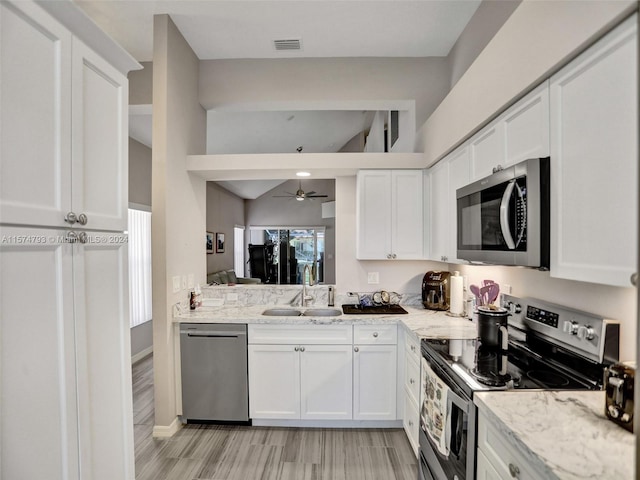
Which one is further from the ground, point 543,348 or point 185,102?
point 185,102

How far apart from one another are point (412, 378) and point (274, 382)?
108 centimetres

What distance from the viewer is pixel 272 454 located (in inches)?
87.2

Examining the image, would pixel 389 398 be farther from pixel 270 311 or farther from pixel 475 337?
pixel 270 311

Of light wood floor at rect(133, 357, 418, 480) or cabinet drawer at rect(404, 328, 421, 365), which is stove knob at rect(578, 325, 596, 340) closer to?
cabinet drawer at rect(404, 328, 421, 365)

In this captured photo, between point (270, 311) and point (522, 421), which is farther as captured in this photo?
point (270, 311)

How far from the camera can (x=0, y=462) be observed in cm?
82

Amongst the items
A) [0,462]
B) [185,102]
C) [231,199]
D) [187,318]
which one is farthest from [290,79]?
[231,199]

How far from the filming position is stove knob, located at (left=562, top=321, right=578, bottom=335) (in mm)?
1354

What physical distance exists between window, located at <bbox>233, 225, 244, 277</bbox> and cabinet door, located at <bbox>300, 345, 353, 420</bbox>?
5437 millimetres

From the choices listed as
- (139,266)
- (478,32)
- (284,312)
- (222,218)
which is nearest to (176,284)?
(284,312)

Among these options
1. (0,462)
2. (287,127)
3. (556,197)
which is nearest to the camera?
(0,462)

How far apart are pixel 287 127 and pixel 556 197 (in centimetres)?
463

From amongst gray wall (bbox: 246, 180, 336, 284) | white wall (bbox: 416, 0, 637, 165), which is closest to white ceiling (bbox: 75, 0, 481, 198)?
white wall (bbox: 416, 0, 637, 165)

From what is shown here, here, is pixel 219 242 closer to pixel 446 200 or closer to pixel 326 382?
pixel 326 382
